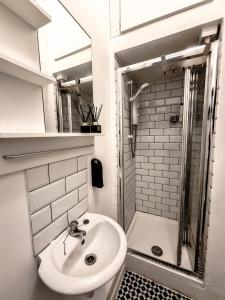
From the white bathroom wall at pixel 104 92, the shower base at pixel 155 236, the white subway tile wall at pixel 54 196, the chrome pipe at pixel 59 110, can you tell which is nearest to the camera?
the white subway tile wall at pixel 54 196

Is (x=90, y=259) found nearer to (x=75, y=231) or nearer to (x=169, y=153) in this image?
(x=75, y=231)

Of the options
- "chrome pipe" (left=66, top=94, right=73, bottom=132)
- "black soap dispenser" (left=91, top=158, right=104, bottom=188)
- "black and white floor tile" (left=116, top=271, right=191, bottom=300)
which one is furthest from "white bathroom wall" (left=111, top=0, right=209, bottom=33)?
"black and white floor tile" (left=116, top=271, right=191, bottom=300)

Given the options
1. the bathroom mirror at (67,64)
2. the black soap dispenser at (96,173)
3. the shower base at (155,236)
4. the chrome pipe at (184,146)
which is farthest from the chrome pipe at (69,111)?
the shower base at (155,236)

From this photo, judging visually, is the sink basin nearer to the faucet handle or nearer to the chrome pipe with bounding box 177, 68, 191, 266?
the faucet handle

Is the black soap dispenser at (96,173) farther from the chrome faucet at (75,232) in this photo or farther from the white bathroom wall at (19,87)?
the white bathroom wall at (19,87)

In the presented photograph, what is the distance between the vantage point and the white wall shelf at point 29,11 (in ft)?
1.72

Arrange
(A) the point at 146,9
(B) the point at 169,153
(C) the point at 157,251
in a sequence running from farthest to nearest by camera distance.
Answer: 1. (B) the point at 169,153
2. (C) the point at 157,251
3. (A) the point at 146,9

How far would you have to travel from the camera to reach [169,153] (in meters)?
1.86

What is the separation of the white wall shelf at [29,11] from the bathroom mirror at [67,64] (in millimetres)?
77

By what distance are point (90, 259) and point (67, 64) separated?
3.98 ft

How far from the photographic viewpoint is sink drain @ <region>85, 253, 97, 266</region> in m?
0.83

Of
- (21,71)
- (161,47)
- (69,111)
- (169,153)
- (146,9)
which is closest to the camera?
(21,71)

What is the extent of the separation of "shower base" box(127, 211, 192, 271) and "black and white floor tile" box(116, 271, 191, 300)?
0.22 m

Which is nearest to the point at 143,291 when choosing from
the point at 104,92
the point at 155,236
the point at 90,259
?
the point at 155,236
